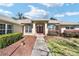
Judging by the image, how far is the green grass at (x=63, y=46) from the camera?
30.8ft

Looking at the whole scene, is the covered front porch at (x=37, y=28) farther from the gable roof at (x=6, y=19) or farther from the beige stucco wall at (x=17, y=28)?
the gable roof at (x=6, y=19)

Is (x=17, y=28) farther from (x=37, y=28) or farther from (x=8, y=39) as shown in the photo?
(x=8, y=39)

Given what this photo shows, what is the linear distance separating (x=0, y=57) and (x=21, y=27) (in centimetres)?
455

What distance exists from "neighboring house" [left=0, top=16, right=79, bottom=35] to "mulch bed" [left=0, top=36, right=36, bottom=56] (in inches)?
44.3

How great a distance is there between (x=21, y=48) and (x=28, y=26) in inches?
154

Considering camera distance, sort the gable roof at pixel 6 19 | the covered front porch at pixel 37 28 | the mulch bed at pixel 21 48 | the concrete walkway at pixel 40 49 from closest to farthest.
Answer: the mulch bed at pixel 21 48, the concrete walkway at pixel 40 49, the gable roof at pixel 6 19, the covered front porch at pixel 37 28

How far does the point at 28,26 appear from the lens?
1348 centimetres

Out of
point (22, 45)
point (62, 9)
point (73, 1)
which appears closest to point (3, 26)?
point (22, 45)

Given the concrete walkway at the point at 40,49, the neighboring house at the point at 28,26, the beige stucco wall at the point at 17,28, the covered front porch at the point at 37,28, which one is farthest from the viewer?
the beige stucco wall at the point at 17,28

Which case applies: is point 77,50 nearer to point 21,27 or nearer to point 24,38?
point 24,38

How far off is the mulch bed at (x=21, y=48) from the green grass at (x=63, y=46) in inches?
49.8

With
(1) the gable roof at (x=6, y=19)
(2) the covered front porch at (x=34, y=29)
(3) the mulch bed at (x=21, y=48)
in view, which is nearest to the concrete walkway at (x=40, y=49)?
(3) the mulch bed at (x=21, y=48)

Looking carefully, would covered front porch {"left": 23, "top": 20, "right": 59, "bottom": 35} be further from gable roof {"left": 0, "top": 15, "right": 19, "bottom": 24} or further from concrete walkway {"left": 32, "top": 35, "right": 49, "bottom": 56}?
gable roof {"left": 0, "top": 15, "right": 19, "bottom": 24}

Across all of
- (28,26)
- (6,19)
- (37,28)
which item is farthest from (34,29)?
(6,19)
